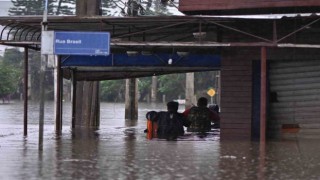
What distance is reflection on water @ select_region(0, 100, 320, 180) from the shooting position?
10.2 m

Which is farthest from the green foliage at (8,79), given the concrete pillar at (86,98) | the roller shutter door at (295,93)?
the roller shutter door at (295,93)

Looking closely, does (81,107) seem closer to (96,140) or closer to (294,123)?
(96,140)

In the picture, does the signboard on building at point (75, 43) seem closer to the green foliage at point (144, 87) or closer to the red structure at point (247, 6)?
the red structure at point (247, 6)

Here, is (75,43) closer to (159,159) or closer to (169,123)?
(159,159)

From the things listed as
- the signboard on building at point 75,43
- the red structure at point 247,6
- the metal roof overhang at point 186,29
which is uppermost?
the red structure at point 247,6

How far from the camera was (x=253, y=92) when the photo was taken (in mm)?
17406

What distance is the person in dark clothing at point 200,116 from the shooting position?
18.4 m

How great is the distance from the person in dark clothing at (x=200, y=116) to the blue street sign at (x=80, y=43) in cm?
500

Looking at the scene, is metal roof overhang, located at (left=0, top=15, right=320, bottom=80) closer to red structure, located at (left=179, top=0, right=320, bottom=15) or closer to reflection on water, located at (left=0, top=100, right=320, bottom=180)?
red structure, located at (left=179, top=0, right=320, bottom=15)

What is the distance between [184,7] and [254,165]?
551 centimetres

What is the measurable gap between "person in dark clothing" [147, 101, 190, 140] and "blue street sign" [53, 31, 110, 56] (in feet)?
12.5

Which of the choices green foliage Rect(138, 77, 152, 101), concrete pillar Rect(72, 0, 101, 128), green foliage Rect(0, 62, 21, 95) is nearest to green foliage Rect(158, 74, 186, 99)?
green foliage Rect(138, 77, 152, 101)

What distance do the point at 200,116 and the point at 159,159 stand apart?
21.8ft

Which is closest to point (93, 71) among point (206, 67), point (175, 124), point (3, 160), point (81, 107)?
point (81, 107)
